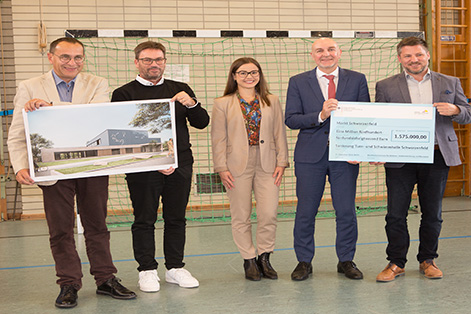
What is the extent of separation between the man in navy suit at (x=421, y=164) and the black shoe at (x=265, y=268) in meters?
0.79

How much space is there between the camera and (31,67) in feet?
24.4

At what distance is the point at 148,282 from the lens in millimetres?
3699

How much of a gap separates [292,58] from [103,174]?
17.6 feet

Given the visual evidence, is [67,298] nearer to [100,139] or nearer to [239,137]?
[100,139]

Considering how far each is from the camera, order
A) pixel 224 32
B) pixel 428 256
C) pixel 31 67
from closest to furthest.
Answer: pixel 428 256, pixel 224 32, pixel 31 67

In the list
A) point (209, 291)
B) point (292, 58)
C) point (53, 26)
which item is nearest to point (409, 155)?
point (209, 291)

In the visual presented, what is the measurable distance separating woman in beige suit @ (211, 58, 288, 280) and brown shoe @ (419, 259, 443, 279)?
1163 millimetres

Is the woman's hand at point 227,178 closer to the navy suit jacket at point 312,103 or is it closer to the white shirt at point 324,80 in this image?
the navy suit jacket at point 312,103

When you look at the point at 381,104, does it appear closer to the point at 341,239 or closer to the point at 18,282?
the point at 341,239

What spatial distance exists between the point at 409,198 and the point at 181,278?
1837mm

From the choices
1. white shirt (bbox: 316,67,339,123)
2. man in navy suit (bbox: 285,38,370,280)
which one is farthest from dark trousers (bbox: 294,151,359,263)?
white shirt (bbox: 316,67,339,123)

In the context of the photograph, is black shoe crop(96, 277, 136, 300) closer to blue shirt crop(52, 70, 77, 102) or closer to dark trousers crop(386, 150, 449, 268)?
blue shirt crop(52, 70, 77, 102)

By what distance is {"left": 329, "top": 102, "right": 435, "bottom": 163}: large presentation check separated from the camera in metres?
3.59

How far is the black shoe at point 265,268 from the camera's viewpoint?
391 cm
